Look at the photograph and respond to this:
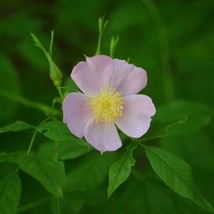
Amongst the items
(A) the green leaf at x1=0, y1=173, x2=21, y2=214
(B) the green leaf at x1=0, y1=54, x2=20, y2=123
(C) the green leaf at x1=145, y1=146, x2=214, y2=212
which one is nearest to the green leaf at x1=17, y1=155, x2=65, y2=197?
(A) the green leaf at x1=0, y1=173, x2=21, y2=214

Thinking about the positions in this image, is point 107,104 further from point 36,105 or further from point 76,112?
point 36,105

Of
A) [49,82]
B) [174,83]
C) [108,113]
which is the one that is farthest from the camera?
[49,82]

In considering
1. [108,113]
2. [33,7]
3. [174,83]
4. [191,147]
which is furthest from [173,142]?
[33,7]

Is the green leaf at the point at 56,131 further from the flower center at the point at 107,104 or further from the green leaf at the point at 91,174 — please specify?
the green leaf at the point at 91,174

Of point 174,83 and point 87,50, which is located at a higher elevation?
point 87,50

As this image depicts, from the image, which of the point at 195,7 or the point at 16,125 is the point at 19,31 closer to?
the point at 195,7
